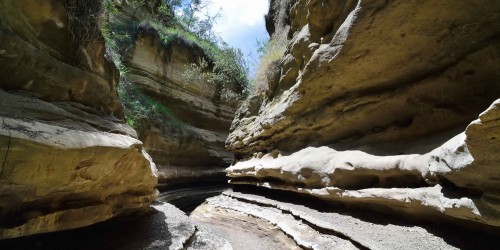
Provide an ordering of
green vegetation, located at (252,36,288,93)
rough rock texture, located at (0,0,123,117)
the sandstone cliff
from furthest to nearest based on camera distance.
Result: 1. the sandstone cliff
2. green vegetation, located at (252,36,288,93)
3. rough rock texture, located at (0,0,123,117)

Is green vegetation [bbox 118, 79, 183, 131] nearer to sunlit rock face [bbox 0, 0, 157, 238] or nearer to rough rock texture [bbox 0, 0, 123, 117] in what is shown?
rough rock texture [bbox 0, 0, 123, 117]

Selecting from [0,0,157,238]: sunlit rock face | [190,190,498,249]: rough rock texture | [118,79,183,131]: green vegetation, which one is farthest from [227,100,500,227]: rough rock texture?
[118,79,183,131]: green vegetation

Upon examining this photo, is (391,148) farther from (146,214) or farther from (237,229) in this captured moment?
(146,214)

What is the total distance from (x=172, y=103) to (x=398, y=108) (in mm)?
8866

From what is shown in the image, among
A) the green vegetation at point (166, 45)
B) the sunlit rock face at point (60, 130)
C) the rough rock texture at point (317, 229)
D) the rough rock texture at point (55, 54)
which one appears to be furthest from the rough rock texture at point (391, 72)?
the green vegetation at point (166, 45)

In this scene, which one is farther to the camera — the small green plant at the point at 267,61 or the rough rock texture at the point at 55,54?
the small green plant at the point at 267,61

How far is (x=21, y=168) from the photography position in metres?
2.00

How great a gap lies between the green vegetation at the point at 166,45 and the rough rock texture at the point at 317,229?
5.18m

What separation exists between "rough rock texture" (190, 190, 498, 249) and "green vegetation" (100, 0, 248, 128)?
17.0ft

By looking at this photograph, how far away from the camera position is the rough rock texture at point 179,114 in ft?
31.7

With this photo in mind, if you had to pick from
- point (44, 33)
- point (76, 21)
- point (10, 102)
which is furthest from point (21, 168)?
point (76, 21)

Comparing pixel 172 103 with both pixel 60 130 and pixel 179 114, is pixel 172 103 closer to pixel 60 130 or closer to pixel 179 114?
pixel 179 114

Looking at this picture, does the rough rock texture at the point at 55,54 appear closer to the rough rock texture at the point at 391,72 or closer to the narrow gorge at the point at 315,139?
the narrow gorge at the point at 315,139

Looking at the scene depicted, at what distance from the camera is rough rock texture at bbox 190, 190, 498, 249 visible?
249cm
